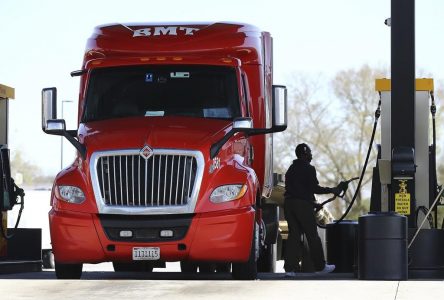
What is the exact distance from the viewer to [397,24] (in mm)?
17641

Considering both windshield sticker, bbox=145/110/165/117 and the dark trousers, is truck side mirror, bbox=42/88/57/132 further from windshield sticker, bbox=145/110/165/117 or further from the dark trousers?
the dark trousers

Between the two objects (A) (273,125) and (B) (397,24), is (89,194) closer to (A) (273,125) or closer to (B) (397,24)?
(A) (273,125)

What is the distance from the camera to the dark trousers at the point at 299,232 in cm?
1948

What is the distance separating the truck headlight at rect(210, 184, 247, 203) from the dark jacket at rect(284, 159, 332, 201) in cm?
355

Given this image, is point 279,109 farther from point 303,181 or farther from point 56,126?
point 56,126

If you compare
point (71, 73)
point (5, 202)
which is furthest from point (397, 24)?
point (5, 202)

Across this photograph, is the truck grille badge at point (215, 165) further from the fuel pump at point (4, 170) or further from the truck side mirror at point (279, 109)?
the fuel pump at point (4, 170)

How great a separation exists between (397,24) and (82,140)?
4.67m

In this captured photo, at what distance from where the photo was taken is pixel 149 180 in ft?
52.1

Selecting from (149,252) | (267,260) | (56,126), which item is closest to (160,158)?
(149,252)

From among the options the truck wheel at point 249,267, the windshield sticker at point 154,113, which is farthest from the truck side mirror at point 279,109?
the windshield sticker at point 154,113

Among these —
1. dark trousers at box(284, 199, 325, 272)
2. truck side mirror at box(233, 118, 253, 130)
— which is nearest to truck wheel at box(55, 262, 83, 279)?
truck side mirror at box(233, 118, 253, 130)

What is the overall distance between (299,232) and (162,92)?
3.89 m

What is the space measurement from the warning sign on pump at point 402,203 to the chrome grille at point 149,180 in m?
3.59
